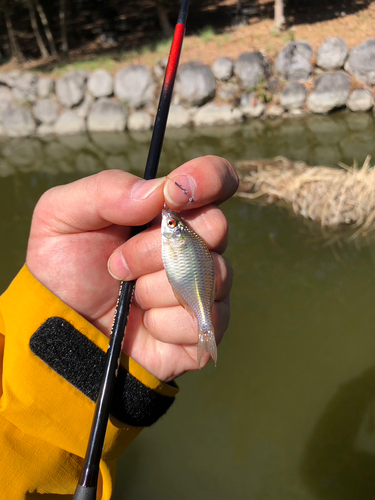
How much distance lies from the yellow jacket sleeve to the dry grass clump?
13.0 feet

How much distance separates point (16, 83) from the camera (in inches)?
412

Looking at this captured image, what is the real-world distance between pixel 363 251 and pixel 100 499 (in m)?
3.96

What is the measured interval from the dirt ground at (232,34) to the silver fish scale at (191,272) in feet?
32.2

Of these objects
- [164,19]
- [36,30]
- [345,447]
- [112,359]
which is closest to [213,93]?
[164,19]

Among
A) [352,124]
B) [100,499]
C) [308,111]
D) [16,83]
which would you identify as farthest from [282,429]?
[16,83]

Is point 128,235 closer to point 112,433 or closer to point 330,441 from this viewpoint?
point 112,433

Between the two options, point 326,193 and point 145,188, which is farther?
point 326,193

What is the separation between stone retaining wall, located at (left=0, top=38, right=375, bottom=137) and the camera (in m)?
8.96

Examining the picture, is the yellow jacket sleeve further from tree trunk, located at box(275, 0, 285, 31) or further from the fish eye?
tree trunk, located at box(275, 0, 285, 31)

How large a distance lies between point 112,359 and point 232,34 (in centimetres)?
1248

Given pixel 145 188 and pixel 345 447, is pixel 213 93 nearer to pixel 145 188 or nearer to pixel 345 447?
pixel 345 447

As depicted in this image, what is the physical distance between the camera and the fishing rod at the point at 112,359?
1.33 metres

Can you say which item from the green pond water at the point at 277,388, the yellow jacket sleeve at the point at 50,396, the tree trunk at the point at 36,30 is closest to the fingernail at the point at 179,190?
the yellow jacket sleeve at the point at 50,396

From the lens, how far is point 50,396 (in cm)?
147
